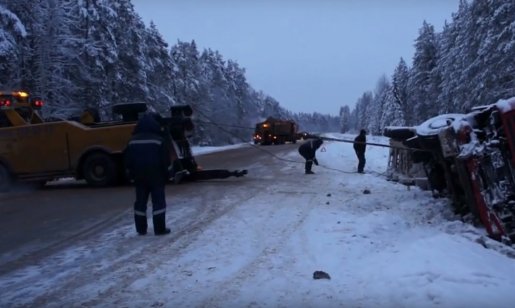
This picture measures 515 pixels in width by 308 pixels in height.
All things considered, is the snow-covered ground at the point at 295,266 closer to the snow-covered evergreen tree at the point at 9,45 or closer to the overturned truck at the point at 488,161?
the overturned truck at the point at 488,161

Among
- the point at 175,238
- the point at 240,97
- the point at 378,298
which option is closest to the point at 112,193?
the point at 175,238

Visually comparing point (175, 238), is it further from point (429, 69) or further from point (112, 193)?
point (429, 69)

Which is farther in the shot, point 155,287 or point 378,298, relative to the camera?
point 155,287

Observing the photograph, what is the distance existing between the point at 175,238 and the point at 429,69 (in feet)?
207

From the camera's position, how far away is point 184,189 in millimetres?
13234

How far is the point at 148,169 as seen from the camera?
24.6 feet

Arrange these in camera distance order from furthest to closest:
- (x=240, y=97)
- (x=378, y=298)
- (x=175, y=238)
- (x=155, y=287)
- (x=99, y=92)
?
(x=240, y=97) < (x=99, y=92) < (x=175, y=238) < (x=155, y=287) < (x=378, y=298)

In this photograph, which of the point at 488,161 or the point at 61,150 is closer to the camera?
the point at 488,161

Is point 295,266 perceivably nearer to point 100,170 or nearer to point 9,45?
point 100,170

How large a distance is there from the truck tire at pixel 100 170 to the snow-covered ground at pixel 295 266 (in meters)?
5.82

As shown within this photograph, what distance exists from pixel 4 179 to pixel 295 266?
11.5 meters

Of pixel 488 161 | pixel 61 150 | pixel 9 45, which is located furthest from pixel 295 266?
pixel 9 45

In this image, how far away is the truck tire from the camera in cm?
1452

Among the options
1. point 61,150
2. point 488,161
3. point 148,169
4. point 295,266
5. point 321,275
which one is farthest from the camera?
point 61,150
